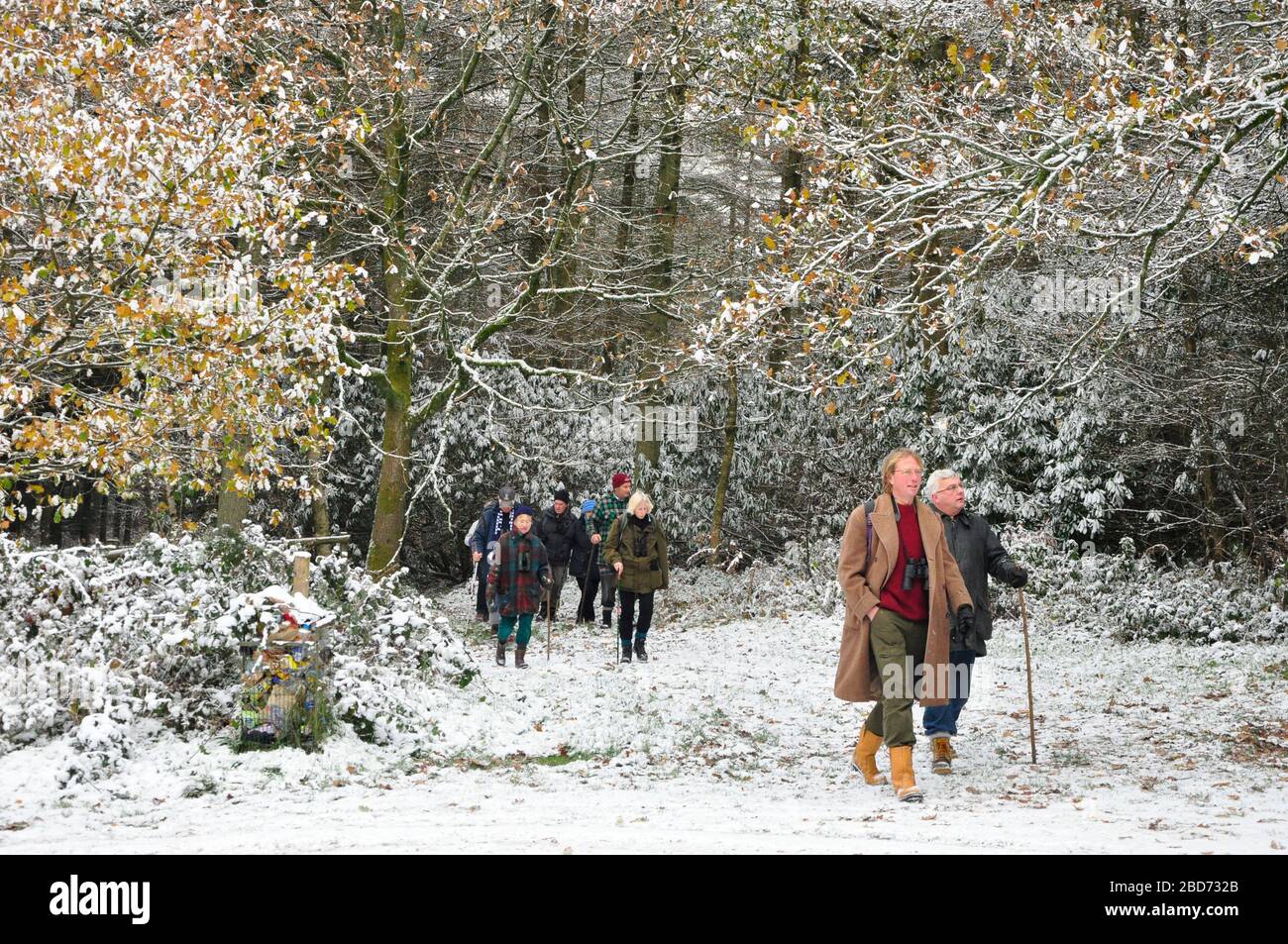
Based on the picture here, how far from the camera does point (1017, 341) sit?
18656mm

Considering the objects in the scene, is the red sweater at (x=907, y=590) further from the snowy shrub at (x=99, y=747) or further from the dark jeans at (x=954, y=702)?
the snowy shrub at (x=99, y=747)

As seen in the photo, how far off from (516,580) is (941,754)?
5742 millimetres

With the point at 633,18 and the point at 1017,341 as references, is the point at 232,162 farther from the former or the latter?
the point at 1017,341

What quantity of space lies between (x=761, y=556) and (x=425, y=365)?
23.4ft

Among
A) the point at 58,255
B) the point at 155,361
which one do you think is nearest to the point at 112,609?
the point at 155,361

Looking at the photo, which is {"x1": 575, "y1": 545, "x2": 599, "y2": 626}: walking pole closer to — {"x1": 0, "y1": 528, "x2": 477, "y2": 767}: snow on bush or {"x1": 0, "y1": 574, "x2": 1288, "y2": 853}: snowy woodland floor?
{"x1": 0, "y1": 574, "x2": 1288, "y2": 853}: snowy woodland floor

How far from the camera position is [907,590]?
23.3 feet

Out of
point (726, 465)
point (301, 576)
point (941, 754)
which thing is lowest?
point (941, 754)

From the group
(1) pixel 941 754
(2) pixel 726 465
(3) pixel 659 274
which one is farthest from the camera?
(2) pixel 726 465

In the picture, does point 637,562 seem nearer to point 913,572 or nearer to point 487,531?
point 487,531

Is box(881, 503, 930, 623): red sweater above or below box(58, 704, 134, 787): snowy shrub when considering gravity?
above

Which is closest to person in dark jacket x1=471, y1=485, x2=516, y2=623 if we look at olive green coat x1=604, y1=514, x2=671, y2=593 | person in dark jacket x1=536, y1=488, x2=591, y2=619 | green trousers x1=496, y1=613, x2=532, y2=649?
green trousers x1=496, y1=613, x2=532, y2=649

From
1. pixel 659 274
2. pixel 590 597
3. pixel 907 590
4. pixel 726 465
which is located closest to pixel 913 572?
pixel 907 590

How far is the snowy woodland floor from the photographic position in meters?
5.86
